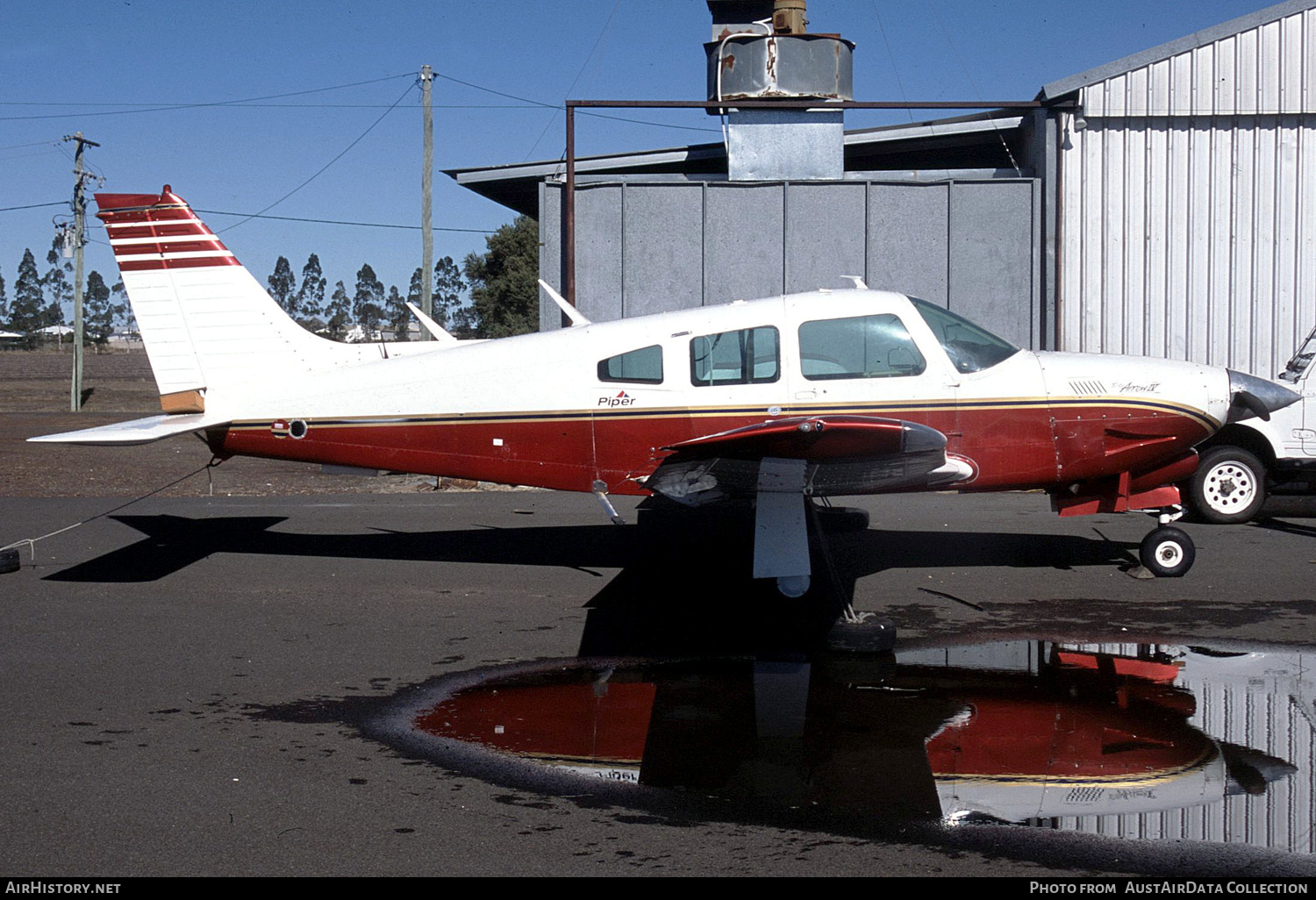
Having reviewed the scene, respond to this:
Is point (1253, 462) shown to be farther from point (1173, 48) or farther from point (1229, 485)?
point (1173, 48)

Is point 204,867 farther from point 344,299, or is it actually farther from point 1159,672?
point 344,299

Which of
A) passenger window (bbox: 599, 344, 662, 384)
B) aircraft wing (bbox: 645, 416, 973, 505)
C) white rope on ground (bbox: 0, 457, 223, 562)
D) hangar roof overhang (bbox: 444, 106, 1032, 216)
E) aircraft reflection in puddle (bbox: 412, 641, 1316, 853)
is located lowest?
aircraft reflection in puddle (bbox: 412, 641, 1316, 853)

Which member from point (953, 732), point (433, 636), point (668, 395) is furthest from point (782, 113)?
point (953, 732)

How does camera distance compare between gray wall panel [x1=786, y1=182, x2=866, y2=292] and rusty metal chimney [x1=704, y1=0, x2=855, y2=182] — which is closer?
gray wall panel [x1=786, y1=182, x2=866, y2=292]

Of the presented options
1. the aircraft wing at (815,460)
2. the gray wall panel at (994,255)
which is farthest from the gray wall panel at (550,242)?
the aircraft wing at (815,460)

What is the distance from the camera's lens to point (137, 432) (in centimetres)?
886

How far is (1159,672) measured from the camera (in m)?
6.56

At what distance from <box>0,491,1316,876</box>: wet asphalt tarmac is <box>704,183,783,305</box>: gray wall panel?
14.1 feet

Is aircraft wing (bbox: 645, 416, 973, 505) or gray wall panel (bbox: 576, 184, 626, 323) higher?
gray wall panel (bbox: 576, 184, 626, 323)

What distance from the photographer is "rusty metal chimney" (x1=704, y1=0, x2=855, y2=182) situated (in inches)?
689

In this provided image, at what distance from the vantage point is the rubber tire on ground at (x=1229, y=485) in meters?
12.4

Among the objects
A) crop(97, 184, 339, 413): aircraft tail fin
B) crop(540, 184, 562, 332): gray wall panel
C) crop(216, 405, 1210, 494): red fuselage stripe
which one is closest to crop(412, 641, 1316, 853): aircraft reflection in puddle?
crop(216, 405, 1210, 494): red fuselage stripe

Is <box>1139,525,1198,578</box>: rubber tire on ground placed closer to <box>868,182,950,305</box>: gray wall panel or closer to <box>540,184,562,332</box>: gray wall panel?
<box>868,182,950,305</box>: gray wall panel

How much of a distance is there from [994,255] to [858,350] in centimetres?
923
